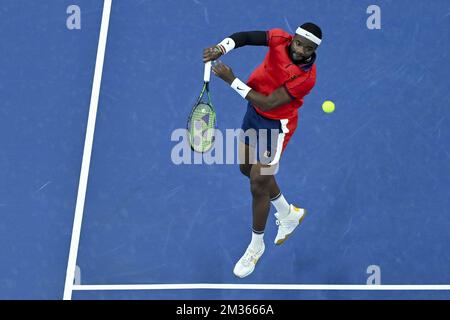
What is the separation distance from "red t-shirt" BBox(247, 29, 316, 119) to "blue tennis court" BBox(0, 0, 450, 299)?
130 cm

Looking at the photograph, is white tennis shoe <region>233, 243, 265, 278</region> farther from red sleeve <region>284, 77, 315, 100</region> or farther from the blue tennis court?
red sleeve <region>284, 77, 315, 100</region>

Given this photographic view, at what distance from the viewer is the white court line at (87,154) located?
34.8 ft

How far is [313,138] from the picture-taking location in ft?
37.3

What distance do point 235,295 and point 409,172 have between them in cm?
A: 253

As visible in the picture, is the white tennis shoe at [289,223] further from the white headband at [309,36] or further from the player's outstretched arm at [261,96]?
the white headband at [309,36]

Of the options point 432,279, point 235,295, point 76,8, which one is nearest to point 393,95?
point 432,279

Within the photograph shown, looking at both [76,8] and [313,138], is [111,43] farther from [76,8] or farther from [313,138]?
[313,138]

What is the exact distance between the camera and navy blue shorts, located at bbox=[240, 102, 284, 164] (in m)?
10.2

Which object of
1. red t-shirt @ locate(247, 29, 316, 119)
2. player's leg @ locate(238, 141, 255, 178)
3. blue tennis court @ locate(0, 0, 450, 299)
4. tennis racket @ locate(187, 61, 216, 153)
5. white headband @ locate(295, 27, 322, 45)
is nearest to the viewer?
white headband @ locate(295, 27, 322, 45)

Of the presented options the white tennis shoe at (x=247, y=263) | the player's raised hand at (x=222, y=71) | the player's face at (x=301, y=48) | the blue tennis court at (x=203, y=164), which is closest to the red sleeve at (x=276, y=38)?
the player's face at (x=301, y=48)

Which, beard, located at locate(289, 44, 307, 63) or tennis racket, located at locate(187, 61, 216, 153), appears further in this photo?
tennis racket, located at locate(187, 61, 216, 153)

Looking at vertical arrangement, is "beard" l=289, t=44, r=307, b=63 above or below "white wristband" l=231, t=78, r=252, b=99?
above

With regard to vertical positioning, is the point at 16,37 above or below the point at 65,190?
above

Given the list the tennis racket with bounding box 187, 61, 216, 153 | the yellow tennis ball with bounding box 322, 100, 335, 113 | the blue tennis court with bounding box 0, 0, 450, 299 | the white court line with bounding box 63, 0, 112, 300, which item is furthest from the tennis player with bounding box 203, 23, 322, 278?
the white court line with bounding box 63, 0, 112, 300
